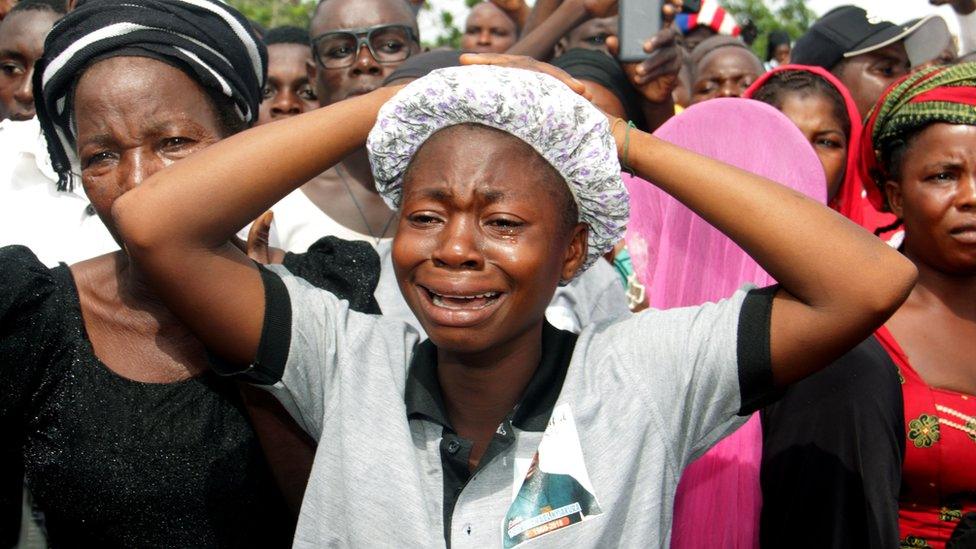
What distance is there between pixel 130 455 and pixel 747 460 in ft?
4.60

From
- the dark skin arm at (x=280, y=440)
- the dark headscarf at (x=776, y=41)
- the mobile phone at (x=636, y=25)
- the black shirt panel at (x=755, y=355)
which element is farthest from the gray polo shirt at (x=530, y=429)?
the dark headscarf at (x=776, y=41)

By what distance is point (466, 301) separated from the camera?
205 cm

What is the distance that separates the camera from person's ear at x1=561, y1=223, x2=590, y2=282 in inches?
87.5

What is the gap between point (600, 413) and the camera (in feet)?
6.75

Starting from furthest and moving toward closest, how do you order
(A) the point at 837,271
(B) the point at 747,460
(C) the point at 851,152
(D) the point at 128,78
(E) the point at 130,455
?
(C) the point at 851,152
(B) the point at 747,460
(D) the point at 128,78
(E) the point at 130,455
(A) the point at 837,271

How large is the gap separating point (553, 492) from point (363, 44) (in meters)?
3.02

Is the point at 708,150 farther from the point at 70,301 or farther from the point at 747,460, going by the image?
the point at 70,301

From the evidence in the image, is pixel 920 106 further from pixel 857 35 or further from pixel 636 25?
pixel 857 35

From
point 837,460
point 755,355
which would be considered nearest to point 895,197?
point 837,460

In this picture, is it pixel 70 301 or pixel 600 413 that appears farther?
pixel 70 301

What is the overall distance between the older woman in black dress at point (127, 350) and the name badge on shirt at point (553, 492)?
0.63m

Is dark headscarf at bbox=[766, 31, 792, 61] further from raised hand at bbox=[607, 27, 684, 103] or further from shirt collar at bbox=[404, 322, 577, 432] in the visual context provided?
shirt collar at bbox=[404, 322, 577, 432]

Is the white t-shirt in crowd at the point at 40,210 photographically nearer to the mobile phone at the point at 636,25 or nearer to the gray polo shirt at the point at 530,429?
the gray polo shirt at the point at 530,429

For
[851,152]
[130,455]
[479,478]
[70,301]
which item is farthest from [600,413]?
[851,152]
